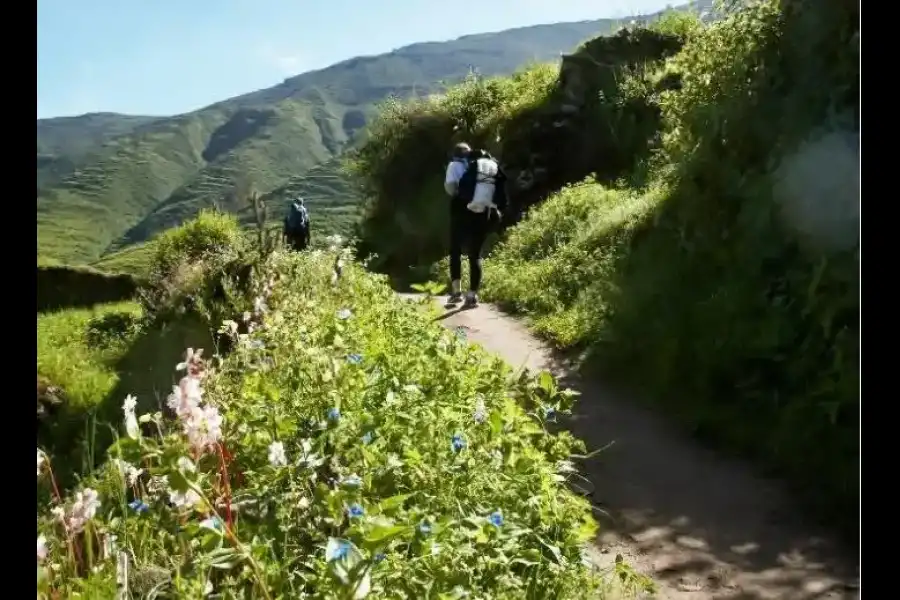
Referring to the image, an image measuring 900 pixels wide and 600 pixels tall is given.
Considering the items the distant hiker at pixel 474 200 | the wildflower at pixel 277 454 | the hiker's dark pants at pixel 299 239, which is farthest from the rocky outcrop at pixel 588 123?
the wildflower at pixel 277 454

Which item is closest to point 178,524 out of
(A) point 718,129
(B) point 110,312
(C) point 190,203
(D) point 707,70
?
(A) point 718,129

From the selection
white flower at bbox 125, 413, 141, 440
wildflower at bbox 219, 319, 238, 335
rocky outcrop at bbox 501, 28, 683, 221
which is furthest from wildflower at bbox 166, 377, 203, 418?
rocky outcrop at bbox 501, 28, 683, 221

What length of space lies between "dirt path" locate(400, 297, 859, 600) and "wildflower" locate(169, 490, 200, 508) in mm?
2199

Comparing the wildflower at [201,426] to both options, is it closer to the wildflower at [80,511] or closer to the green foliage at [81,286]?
the wildflower at [80,511]

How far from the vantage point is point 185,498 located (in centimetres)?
247

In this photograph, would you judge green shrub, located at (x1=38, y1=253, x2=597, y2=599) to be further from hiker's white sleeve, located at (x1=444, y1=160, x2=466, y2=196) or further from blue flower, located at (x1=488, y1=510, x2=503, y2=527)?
hiker's white sleeve, located at (x1=444, y1=160, x2=466, y2=196)

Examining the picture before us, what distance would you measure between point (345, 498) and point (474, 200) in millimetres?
8330

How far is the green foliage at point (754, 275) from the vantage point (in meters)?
5.13

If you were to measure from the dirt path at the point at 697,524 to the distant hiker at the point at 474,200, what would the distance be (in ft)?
16.1
